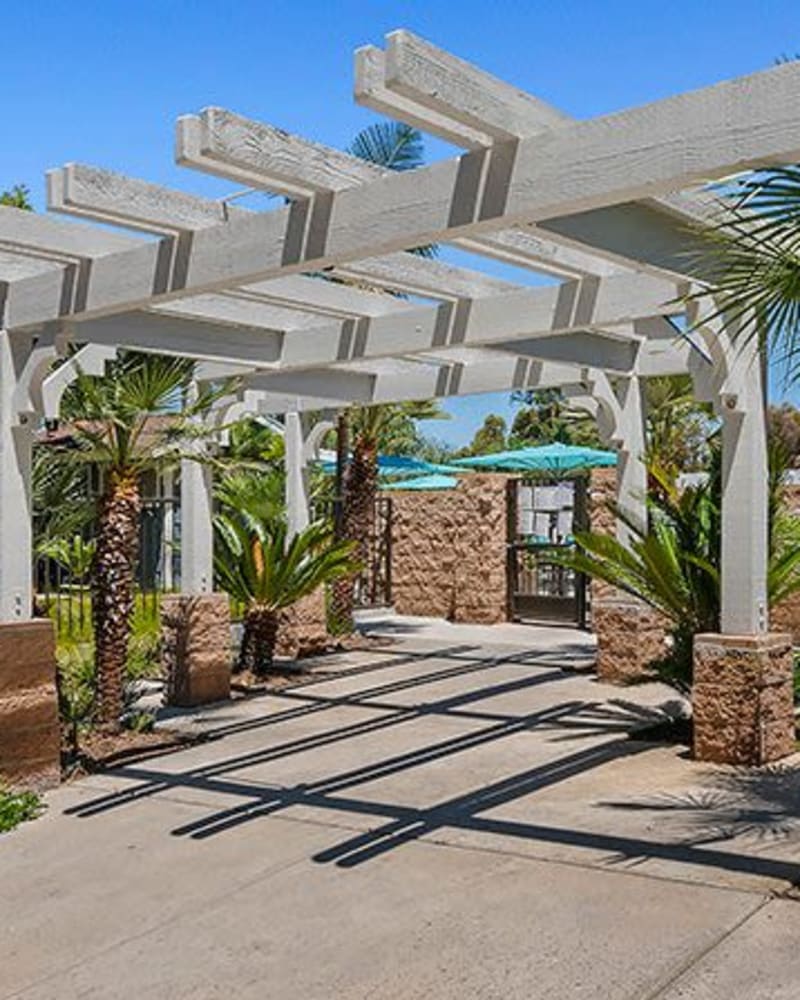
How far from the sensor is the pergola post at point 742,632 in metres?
6.95

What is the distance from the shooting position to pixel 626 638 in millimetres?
10305

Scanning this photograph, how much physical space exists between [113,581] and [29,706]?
1.28 m

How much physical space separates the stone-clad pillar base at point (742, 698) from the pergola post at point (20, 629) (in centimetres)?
402

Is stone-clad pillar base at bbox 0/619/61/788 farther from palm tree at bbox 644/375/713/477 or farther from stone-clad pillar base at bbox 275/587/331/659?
palm tree at bbox 644/375/713/477

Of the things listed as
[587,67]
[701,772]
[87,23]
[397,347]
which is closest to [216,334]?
[397,347]

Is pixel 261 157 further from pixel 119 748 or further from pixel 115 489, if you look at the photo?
pixel 119 748

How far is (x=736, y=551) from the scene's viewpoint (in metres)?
7.12

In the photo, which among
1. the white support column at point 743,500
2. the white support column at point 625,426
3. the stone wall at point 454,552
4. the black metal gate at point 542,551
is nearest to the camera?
the white support column at point 743,500

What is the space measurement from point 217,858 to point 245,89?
18.0ft

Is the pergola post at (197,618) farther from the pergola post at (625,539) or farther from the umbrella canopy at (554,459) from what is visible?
the umbrella canopy at (554,459)

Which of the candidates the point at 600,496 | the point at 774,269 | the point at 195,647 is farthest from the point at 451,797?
the point at 600,496

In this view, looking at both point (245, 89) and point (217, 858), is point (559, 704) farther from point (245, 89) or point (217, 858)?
point (245, 89)

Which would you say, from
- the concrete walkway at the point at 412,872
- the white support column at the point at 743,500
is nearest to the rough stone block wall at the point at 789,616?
the concrete walkway at the point at 412,872

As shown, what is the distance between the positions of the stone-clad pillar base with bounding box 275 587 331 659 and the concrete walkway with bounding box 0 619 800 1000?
361 cm
